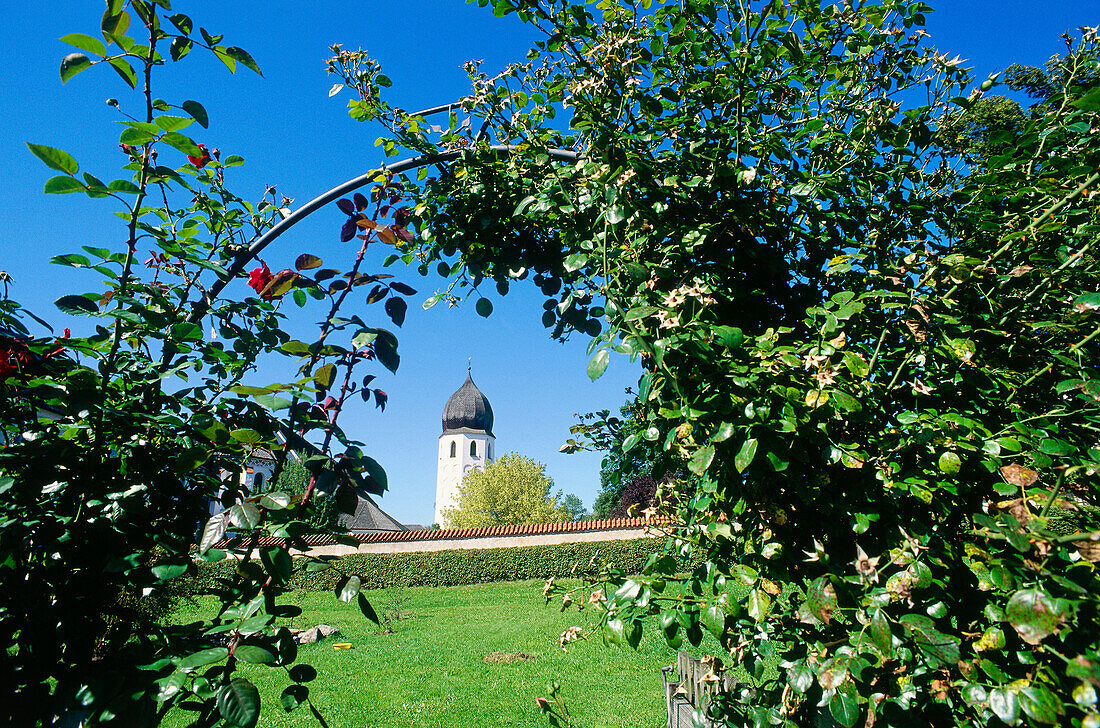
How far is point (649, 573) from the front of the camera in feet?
4.17

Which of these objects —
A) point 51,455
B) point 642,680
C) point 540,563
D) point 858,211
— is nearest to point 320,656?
point 642,680

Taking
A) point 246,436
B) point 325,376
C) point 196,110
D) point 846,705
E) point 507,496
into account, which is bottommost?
point 846,705

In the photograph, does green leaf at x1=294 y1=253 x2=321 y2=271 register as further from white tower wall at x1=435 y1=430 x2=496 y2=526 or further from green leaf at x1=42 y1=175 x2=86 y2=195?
white tower wall at x1=435 y1=430 x2=496 y2=526

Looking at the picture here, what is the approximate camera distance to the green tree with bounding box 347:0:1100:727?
1.05 metres

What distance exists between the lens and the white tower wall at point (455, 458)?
51.6 metres

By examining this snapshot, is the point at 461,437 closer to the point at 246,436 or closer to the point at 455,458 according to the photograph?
the point at 455,458

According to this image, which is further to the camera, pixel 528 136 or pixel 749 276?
pixel 528 136

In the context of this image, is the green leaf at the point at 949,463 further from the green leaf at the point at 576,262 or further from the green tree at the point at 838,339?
the green leaf at the point at 576,262

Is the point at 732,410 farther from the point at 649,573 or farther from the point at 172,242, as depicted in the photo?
the point at 172,242

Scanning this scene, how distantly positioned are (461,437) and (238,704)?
52.4 meters

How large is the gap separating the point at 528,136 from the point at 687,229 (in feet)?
2.11

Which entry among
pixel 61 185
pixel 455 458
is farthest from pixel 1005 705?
pixel 455 458

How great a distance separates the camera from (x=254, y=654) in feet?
3.12

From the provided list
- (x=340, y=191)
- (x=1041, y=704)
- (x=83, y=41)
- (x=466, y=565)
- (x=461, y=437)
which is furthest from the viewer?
(x=461, y=437)
